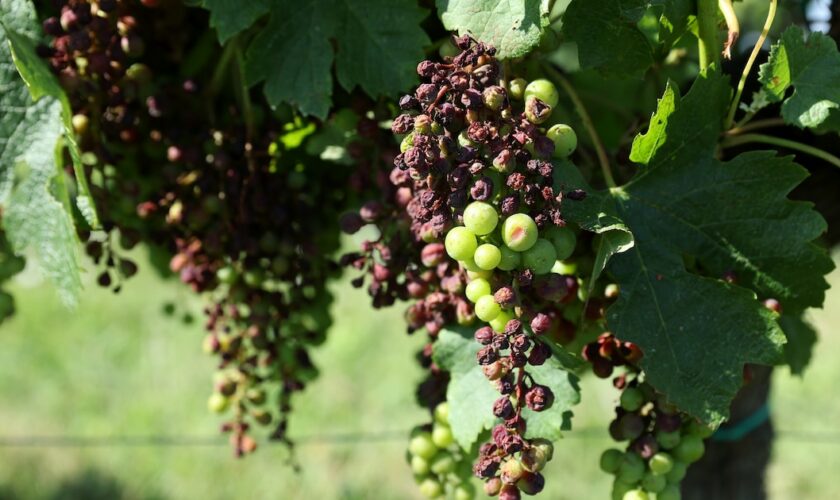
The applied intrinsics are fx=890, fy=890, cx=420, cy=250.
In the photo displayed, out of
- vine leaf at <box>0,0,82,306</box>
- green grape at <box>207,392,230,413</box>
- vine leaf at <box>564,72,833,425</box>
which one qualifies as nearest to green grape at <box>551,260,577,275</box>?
vine leaf at <box>564,72,833,425</box>

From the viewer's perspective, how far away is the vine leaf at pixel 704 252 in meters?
0.96

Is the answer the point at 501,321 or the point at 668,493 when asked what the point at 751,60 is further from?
the point at 668,493

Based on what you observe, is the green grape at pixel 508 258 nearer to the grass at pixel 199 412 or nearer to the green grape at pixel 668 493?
the green grape at pixel 668 493

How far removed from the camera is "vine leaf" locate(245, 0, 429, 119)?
3.67 feet

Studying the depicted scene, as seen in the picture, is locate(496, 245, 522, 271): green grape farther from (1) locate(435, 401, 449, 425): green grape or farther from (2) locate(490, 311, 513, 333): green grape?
(1) locate(435, 401, 449, 425): green grape

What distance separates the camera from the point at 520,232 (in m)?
0.84

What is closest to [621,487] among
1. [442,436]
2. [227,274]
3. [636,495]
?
[636,495]

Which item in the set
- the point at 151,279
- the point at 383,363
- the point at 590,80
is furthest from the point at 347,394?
the point at 590,80

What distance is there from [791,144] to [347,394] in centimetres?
353

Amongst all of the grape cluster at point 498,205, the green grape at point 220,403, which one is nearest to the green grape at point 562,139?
the grape cluster at point 498,205

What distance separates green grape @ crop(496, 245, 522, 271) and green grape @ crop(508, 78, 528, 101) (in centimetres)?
18

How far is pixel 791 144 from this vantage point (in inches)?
44.4

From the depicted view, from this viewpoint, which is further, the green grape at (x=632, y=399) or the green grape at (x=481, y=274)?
the green grape at (x=632, y=399)

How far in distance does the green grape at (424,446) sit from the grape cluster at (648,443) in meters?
0.25
